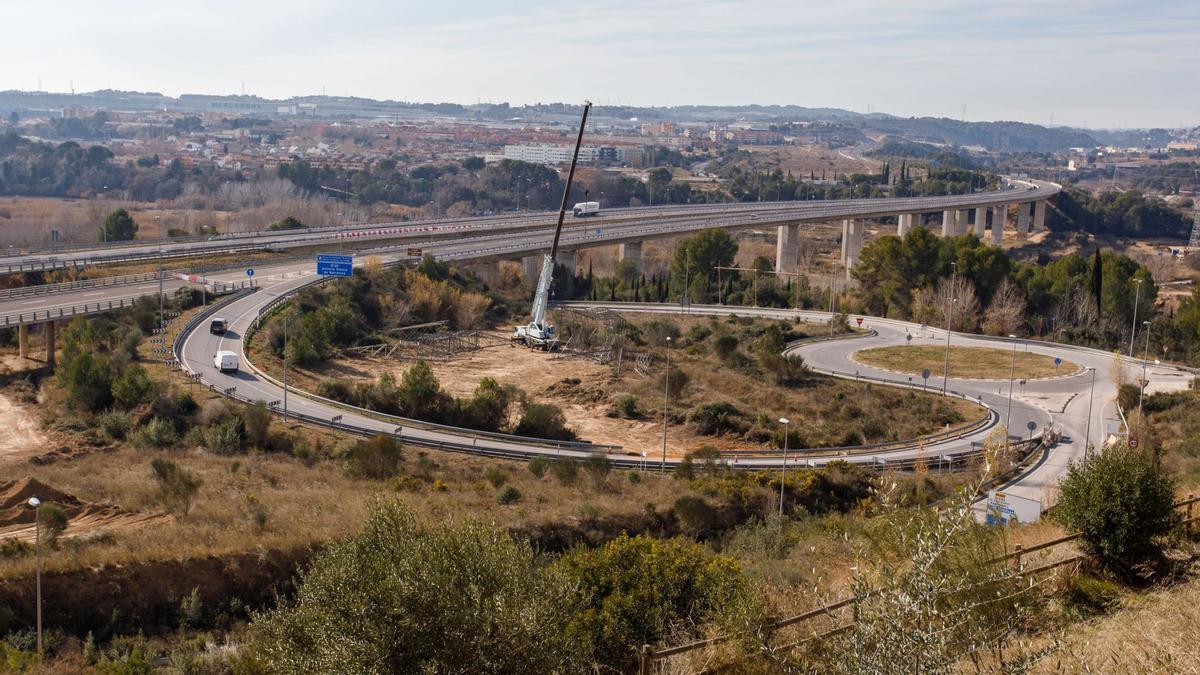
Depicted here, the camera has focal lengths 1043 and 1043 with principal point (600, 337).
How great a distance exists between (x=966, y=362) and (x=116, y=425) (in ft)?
129

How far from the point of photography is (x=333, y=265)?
5725 centimetres

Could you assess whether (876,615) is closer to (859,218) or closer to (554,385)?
(554,385)

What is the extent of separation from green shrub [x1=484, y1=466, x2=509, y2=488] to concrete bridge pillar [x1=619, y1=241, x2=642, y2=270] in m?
54.2

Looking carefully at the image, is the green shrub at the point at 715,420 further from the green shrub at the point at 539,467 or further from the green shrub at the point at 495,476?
the green shrub at the point at 495,476

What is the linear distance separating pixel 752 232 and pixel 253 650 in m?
108

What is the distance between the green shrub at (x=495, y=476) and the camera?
30234mm

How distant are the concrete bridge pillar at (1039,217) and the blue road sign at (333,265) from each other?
10004cm

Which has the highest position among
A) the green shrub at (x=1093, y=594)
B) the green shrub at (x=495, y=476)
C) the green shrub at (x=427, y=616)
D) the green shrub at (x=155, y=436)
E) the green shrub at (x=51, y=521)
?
the green shrub at (x=427, y=616)

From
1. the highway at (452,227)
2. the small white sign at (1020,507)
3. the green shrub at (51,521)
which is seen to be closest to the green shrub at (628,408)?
the small white sign at (1020,507)

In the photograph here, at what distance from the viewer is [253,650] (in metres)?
15.4

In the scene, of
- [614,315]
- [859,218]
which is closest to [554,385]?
[614,315]

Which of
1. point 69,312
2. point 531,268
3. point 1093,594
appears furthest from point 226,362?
point 531,268

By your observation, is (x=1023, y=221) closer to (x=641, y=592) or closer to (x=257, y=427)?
(x=257, y=427)

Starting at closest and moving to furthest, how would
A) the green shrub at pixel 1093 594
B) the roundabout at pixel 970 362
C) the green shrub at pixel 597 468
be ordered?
the green shrub at pixel 1093 594 < the green shrub at pixel 597 468 < the roundabout at pixel 970 362
